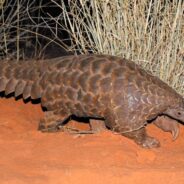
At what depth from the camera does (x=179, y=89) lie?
16.6 ft

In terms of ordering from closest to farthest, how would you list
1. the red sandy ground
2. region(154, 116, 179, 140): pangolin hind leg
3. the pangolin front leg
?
the red sandy ground → the pangolin front leg → region(154, 116, 179, 140): pangolin hind leg

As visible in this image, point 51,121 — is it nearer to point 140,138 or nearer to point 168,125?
point 140,138

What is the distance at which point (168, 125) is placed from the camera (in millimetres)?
4770

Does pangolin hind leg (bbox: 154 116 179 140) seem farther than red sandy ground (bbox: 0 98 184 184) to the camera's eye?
Yes

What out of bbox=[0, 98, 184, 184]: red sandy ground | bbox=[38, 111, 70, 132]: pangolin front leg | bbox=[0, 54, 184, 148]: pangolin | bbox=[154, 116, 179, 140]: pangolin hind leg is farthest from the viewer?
bbox=[154, 116, 179, 140]: pangolin hind leg

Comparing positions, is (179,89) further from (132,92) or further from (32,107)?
(32,107)

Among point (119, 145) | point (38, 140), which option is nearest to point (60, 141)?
point (38, 140)

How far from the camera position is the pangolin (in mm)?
4230

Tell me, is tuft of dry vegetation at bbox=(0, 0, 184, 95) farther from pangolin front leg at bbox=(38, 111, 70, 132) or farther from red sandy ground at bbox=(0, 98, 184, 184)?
pangolin front leg at bbox=(38, 111, 70, 132)

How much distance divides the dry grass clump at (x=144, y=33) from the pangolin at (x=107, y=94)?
439 mm

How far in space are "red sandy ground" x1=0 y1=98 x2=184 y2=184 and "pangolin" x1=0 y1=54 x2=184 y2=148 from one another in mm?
162

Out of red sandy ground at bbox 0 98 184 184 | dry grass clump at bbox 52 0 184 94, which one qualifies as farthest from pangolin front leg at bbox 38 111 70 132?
dry grass clump at bbox 52 0 184 94

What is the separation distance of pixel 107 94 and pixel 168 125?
0.86 metres

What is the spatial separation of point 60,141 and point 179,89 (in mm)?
1506
